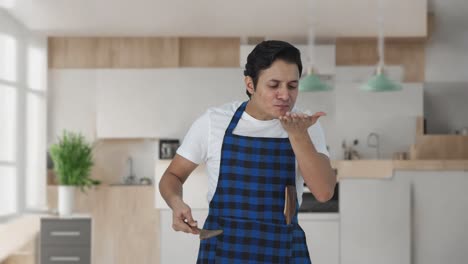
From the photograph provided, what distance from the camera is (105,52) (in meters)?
7.99

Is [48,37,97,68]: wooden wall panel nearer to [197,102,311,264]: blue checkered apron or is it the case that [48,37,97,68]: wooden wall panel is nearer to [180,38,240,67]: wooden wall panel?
[180,38,240,67]: wooden wall panel

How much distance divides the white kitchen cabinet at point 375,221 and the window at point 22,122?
9.68ft

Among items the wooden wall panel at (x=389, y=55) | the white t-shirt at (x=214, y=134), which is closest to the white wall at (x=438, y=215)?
the wooden wall panel at (x=389, y=55)

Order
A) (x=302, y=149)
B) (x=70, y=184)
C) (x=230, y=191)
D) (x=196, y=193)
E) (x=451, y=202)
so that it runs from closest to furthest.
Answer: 1. (x=302, y=149)
2. (x=230, y=191)
3. (x=451, y=202)
4. (x=196, y=193)
5. (x=70, y=184)

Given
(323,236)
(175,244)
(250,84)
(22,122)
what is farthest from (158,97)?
(250,84)

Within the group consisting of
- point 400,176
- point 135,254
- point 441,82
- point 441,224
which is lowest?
point 135,254

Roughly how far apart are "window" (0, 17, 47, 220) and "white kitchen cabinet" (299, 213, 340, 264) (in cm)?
263

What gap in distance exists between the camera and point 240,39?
8023 mm

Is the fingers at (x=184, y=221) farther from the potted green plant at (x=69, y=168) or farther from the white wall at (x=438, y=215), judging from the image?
the potted green plant at (x=69, y=168)

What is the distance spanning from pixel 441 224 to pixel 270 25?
256 centimetres

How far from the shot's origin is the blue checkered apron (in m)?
2.07

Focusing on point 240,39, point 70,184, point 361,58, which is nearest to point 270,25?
point 240,39

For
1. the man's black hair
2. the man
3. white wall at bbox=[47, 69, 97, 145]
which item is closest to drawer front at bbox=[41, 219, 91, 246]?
white wall at bbox=[47, 69, 97, 145]

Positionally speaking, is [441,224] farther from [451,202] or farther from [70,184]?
[70,184]
